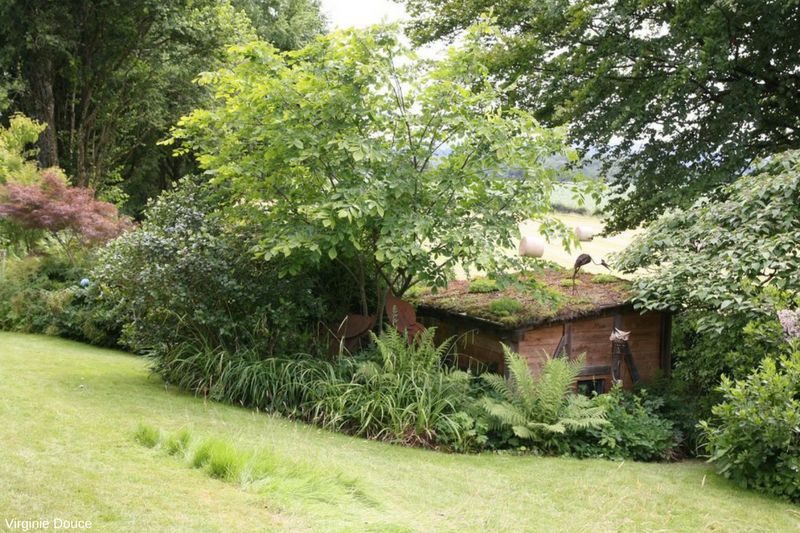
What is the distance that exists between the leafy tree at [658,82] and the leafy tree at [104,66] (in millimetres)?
9007

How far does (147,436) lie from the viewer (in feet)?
17.8

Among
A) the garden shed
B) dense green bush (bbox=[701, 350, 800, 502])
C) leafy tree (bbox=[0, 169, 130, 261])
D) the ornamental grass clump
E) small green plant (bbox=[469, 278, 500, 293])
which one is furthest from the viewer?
leafy tree (bbox=[0, 169, 130, 261])

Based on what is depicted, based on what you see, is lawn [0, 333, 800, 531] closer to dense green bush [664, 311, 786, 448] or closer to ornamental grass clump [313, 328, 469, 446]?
ornamental grass clump [313, 328, 469, 446]

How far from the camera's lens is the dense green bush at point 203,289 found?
8.33 meters

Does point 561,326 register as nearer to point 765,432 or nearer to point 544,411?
point 544,411

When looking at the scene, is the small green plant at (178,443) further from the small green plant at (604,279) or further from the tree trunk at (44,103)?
the tree trunk at (44,103)

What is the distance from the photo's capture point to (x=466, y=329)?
10.2 m

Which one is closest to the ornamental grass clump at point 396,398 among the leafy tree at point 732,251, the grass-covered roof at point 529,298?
the grass-covered roof at point 529,298

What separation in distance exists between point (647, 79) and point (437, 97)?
556 centimetres

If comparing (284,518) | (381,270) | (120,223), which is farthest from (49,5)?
(284,518)

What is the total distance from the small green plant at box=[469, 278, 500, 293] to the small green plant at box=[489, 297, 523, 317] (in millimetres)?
1022

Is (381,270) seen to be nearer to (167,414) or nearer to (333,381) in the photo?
(333,381)

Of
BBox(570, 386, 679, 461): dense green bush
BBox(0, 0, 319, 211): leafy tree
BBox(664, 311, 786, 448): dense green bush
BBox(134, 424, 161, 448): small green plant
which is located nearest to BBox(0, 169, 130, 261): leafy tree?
BBox(0, 0, 319, 211): leafy tree

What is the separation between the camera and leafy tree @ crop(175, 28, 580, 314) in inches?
310
